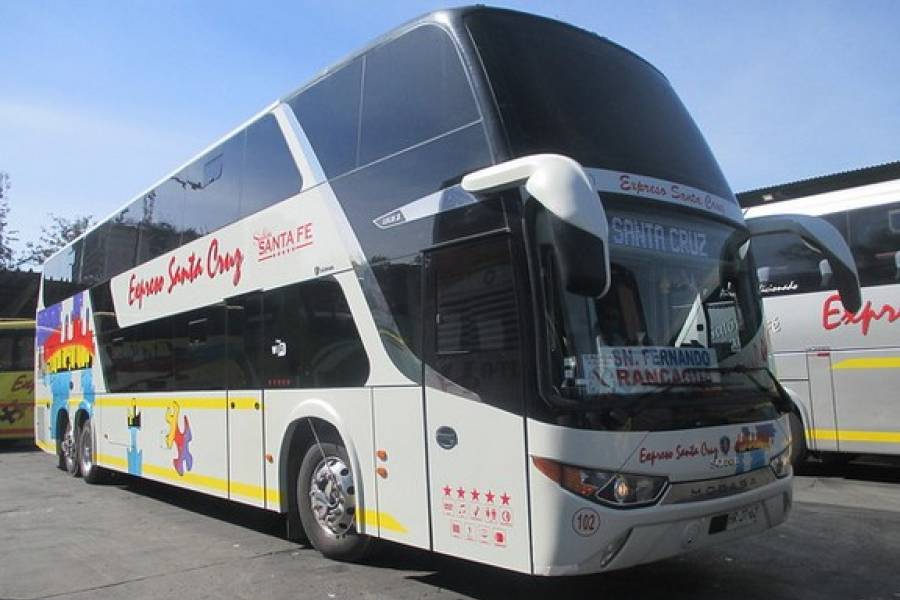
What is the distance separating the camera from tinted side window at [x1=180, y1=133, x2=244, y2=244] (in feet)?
27.3

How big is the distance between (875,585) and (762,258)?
6.32 metres

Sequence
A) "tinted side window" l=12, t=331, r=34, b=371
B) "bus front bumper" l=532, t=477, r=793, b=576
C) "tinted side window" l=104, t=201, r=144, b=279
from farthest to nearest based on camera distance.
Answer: "tinted side window" l=12, t=331, r=34, b=371, "tinted side window" l=104, t=201, r=144, b=279, "bus front bumper" l=532, t=477, r=793, b=576

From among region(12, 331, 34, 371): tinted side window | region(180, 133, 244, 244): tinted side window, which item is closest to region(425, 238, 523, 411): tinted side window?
region(180, 133, 244, 244): tinted side window

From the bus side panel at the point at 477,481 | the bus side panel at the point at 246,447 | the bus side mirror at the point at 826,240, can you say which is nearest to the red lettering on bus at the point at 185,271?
the bus side panel at the point at 246,447

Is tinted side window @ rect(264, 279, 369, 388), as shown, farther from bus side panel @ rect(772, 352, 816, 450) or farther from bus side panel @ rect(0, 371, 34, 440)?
bus side panel @ rect(0, 371, 34, 440)

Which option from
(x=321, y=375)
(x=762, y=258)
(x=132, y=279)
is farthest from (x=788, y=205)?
(x=132, y=279)

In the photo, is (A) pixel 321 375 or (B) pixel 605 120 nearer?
(B) pixel 605 120

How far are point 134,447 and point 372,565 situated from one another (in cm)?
546

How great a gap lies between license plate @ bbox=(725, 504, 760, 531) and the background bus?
67.3 feet

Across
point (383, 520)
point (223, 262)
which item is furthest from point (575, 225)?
point (223, 262)

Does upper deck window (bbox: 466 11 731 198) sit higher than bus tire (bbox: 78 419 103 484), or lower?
higher

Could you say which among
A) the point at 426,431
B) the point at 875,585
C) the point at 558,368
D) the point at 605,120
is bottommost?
the point at 875,585

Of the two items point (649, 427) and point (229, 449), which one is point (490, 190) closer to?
point (649, 427)

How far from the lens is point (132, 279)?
10805 mm
